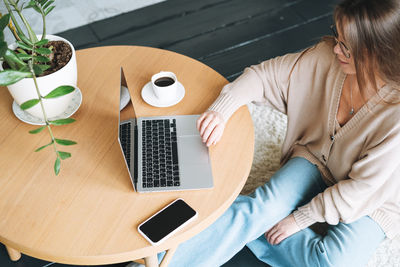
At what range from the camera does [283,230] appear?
1.22 meters

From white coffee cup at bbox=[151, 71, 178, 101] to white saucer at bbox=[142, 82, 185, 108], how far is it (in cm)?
1

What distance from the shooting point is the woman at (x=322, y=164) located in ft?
3.36

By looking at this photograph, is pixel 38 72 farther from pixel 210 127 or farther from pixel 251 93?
pixel 251 93

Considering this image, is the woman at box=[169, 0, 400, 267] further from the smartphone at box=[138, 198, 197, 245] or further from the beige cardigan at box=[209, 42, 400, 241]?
the smartphone at box=[138, 198, 197, 245]

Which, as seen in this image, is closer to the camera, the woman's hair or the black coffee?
the woman's hair

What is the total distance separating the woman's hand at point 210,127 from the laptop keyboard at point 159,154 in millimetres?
78

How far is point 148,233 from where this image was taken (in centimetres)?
89

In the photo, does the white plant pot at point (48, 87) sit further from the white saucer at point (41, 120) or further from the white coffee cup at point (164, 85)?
the white coffee cup at point (164, 85)

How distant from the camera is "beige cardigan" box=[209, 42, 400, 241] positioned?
3.39ft

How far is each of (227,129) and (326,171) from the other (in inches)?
15.5

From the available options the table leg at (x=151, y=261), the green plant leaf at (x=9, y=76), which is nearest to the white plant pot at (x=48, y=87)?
the green plant leaf at (x=9, y=76)

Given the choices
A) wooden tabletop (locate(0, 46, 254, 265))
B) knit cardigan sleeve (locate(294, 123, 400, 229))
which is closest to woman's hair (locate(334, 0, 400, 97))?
knit cardigan sleeve (locate(294, 123, 400, 229))

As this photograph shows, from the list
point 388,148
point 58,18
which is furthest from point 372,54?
point 58,18

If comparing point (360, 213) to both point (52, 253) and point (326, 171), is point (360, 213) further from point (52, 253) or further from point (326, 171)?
point (52, 253)
